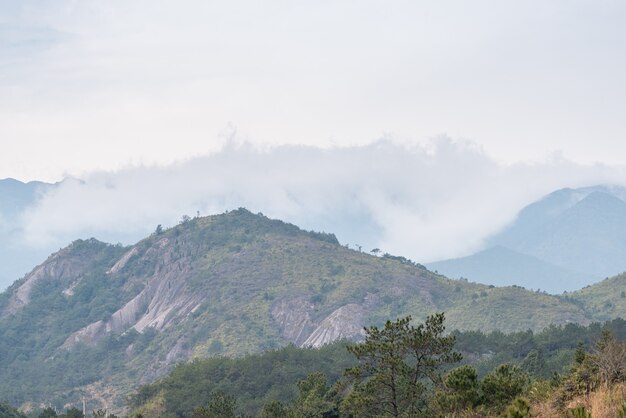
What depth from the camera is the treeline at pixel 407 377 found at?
45.7m

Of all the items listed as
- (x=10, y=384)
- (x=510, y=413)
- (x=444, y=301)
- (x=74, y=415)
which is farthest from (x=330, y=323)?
(x=510, y=413)

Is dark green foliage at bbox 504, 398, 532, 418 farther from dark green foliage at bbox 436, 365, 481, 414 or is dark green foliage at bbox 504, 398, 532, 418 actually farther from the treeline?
dark green foliage at bbox 436, 365, 481, 414

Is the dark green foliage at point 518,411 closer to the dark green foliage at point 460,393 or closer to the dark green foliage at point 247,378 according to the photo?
the dark green foliage at point 460,393

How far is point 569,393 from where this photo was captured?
40.7 meters

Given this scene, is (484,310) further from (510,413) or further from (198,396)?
(510,413)

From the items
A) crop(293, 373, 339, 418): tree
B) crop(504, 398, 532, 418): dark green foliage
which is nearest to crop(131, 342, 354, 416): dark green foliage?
crop(293, 373, 339, 418): tree

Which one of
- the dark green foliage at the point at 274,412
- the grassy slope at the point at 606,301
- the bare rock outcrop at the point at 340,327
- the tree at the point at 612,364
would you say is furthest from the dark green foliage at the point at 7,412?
the grassy slope at the point at 606,301

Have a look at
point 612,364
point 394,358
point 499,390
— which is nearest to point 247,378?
point 394,358

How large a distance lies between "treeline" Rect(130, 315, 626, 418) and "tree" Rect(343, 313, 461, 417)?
7 centimetres

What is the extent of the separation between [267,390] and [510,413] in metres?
106

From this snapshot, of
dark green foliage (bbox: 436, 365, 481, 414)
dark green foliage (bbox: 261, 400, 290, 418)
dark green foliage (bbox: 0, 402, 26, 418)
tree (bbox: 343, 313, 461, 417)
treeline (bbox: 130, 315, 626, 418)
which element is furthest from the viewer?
dark green foliage (bbox: 0, 402, 26, 418)

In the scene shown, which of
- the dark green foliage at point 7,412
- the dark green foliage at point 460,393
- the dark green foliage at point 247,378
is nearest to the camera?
the dark green foliage at point 460,393

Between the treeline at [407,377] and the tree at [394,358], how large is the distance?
0.24 feet

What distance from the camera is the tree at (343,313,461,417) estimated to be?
190 ft
